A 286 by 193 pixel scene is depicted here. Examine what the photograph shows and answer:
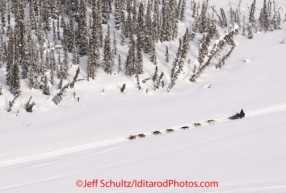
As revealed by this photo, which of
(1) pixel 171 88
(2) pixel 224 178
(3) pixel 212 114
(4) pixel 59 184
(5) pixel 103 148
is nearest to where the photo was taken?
(2) pixel 224 178

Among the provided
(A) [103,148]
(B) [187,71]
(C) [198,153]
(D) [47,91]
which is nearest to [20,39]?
(D) [47,91]

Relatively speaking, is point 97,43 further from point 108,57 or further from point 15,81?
point 15,81

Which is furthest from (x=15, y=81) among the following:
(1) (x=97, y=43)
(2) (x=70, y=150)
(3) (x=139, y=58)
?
(3) (x=139, y=58)

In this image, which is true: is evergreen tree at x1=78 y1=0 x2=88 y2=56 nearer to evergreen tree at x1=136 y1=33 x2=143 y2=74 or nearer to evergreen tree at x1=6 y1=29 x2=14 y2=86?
evergreen tree at x1=136 y1=33 x2=143 y2=74

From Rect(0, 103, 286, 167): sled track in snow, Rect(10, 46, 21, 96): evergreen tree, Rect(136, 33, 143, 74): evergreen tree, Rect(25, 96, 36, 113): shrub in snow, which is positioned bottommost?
Rect(0, 103, 286, 167): sled track in snow

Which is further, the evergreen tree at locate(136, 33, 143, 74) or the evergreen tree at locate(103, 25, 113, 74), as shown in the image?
the evergreen tree at locate(136, 33, 143, 74)

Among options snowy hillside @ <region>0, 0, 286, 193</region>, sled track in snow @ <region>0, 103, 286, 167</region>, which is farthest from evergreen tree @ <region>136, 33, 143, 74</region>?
sled track in snow @ <region>0, 103, 286, 167</region>

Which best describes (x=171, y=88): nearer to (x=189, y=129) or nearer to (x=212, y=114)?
(x=212, y=114)
